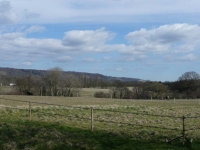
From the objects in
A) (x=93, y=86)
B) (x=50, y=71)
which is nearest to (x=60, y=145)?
(x=50, y=71)

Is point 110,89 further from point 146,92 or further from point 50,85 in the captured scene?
point 50,85

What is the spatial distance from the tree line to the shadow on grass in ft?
200

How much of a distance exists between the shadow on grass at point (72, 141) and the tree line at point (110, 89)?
61.1 m

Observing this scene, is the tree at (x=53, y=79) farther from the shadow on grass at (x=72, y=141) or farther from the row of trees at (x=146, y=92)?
the shadow on grass at (x=72, y=141)

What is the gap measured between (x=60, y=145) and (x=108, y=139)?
1959 mm

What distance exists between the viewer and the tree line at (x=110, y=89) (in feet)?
253

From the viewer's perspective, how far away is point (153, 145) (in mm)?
11133

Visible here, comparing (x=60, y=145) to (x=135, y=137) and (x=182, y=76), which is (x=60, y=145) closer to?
(x=135, y=137)

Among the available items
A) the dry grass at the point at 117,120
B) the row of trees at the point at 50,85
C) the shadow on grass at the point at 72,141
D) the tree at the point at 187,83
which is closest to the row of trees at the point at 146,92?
the tree at the point at 187,83

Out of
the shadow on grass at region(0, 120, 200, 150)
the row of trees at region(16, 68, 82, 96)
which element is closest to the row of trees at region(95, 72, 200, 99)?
the row of trees at region(16, 68, 82, 96)

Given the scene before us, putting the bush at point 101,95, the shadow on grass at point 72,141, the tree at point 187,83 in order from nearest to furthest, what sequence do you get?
1. the shadow on grass at point 72,141
2. the bush at point 101,95
3. the tree at point 187,83

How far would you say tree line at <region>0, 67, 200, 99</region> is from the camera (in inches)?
3039

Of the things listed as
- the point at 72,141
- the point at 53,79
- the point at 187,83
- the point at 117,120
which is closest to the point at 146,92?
the point at 187,83

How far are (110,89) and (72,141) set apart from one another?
69603 mm
